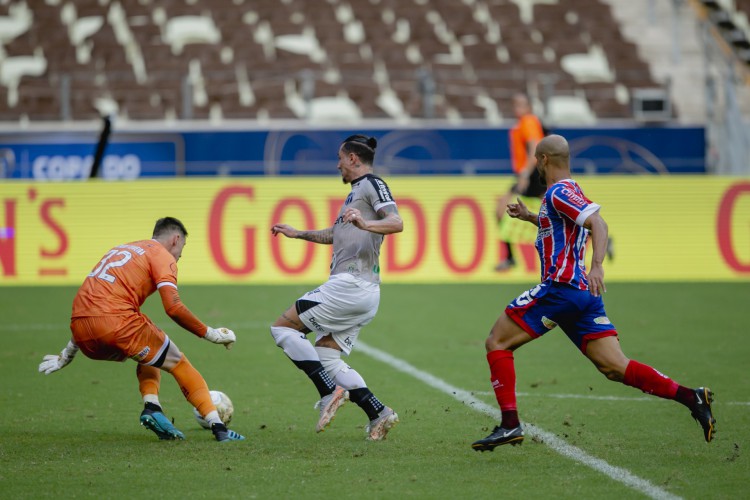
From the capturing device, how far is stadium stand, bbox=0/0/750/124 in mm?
23297

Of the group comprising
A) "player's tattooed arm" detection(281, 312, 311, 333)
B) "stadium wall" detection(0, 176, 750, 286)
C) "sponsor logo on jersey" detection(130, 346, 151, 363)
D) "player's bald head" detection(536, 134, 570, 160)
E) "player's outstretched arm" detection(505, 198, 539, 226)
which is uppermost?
"player's bald head" detection(536, 134, 570, 160)

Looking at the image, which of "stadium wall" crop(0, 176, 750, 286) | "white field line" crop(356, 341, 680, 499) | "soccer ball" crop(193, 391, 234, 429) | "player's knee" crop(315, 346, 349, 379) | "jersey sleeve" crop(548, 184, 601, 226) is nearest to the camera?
"white field line" crop(356, 341, 680, 499)

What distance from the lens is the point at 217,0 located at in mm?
27156

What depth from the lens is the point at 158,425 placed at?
6.55 meters

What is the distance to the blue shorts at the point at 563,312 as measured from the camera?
20.0 feet

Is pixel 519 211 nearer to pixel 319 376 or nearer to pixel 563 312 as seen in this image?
pixel 563 312

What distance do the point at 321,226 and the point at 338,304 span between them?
1045 cm

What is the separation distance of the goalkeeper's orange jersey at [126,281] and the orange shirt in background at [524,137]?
30.6ft

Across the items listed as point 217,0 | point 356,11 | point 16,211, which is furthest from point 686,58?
point 16,211

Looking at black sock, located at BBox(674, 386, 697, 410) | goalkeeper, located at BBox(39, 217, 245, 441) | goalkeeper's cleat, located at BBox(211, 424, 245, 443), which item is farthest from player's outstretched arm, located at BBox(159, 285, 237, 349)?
black sock, located at BBox(674, 386, 697, 410)

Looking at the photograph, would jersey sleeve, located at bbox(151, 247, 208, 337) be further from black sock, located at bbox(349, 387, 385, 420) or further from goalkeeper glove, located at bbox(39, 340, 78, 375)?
black sock, located at bbox(349, 387, 385, 420)

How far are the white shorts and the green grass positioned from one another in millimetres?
707

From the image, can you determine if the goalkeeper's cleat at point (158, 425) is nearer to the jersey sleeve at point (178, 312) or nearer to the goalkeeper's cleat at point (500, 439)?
the jersey sleeve at point (178, 312)

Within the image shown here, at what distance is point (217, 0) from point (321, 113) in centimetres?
511
